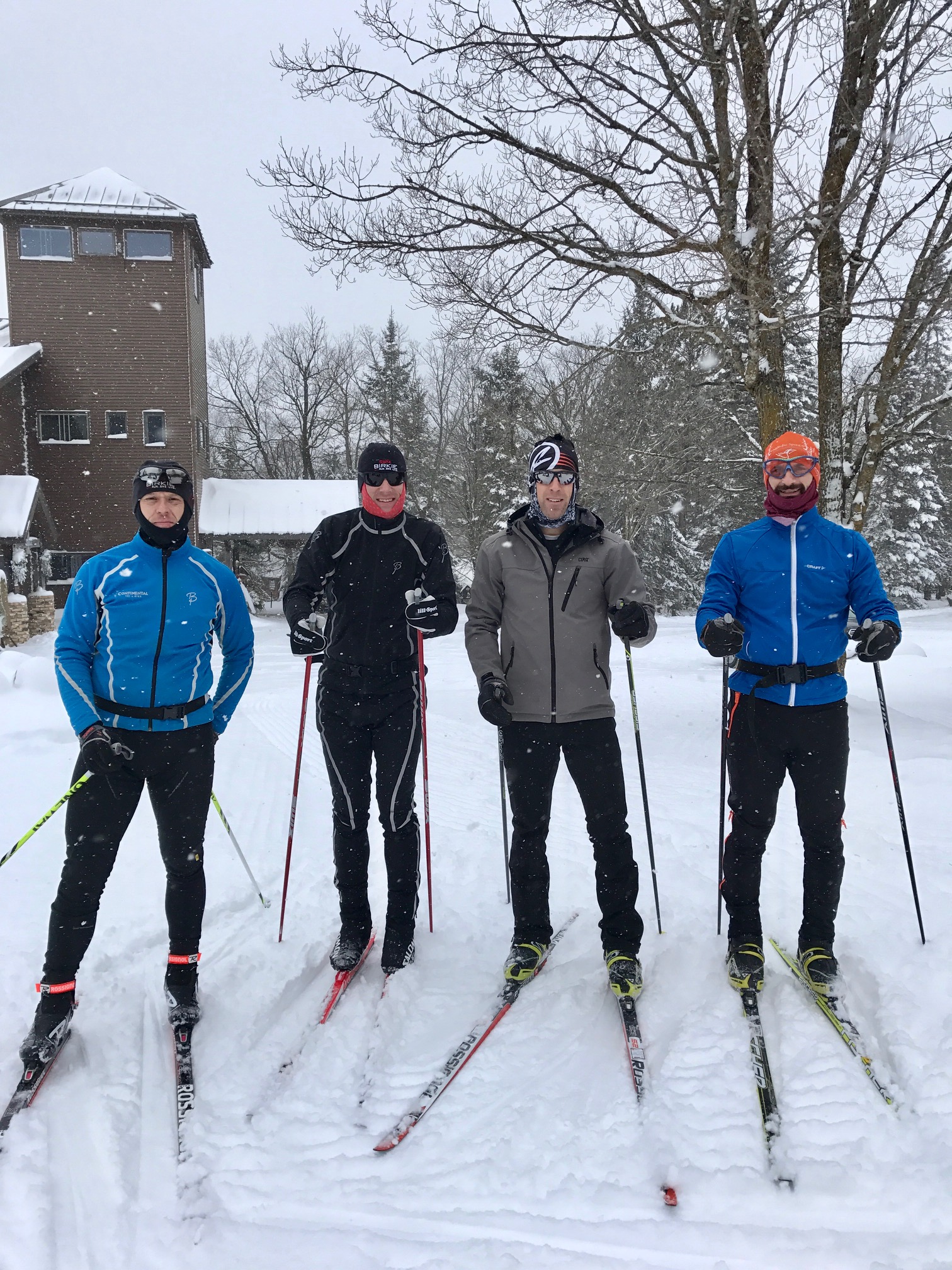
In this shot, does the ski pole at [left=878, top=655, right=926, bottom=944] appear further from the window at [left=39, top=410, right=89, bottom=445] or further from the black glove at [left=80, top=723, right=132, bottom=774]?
the window at [left=39, top=410, right=89, bottom=445]

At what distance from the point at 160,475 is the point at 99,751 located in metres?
1.04

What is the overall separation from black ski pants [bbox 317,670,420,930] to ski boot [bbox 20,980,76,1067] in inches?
42.9

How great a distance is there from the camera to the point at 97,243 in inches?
863

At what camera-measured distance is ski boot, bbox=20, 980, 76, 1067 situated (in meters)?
2.73

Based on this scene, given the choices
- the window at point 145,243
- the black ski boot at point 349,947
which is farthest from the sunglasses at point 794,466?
the window at point 145,243

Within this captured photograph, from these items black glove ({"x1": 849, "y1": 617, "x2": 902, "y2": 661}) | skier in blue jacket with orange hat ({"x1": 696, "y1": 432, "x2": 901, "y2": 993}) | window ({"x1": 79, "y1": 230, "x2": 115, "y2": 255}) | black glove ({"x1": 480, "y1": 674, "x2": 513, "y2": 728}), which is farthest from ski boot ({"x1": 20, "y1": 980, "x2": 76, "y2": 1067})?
window ({"x1": 79, "y1": 230, "x2": 115, "y2": 255})

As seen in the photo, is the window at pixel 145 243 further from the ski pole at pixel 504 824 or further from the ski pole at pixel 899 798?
the ski pole at pixel 899 798

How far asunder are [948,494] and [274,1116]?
34.1 metres

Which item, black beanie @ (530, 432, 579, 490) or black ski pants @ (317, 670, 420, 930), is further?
black ski pants @ (317, 670, 420, 930)

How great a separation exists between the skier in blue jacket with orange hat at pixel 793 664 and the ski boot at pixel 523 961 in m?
0.79

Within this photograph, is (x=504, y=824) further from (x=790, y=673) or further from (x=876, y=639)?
(x=876, y=639)

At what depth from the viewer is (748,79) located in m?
5.33

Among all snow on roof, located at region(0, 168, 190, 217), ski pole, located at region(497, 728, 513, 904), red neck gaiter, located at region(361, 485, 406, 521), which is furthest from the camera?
snow on roof, located at region(0, 168, 190, 217)

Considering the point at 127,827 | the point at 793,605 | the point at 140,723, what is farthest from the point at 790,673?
the point at 127,827
